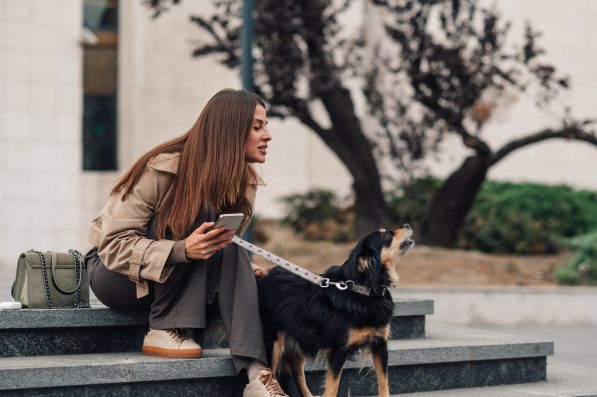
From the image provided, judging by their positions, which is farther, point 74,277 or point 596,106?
point 596,106

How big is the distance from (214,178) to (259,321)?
0.76 meters

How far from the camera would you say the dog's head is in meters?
4.89

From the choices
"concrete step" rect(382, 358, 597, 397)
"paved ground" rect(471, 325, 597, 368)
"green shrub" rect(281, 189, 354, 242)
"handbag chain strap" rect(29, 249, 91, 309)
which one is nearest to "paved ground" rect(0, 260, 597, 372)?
"paved ground" rect(471, 325, 597, 368)

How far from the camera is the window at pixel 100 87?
76.0 ft

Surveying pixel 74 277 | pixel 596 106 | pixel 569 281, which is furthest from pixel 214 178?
pixel 596 106

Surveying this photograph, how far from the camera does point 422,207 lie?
16844mm

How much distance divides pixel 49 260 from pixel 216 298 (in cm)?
92

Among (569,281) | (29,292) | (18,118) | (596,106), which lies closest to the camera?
(29,292)

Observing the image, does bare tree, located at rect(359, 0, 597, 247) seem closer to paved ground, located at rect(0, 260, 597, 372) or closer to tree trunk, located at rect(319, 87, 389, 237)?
tree trunk, located at rect(319, 87, 389, 237)

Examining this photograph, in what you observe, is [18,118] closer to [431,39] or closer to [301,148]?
[431,39]

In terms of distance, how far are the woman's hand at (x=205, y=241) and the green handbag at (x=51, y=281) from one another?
864 mm

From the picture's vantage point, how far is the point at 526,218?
56.3 ft

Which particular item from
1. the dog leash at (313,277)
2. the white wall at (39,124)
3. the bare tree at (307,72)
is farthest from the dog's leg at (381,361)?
the white wall at (39,124)

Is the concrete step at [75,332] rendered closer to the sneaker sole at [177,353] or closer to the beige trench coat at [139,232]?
the sneaker sole at [177,353]
